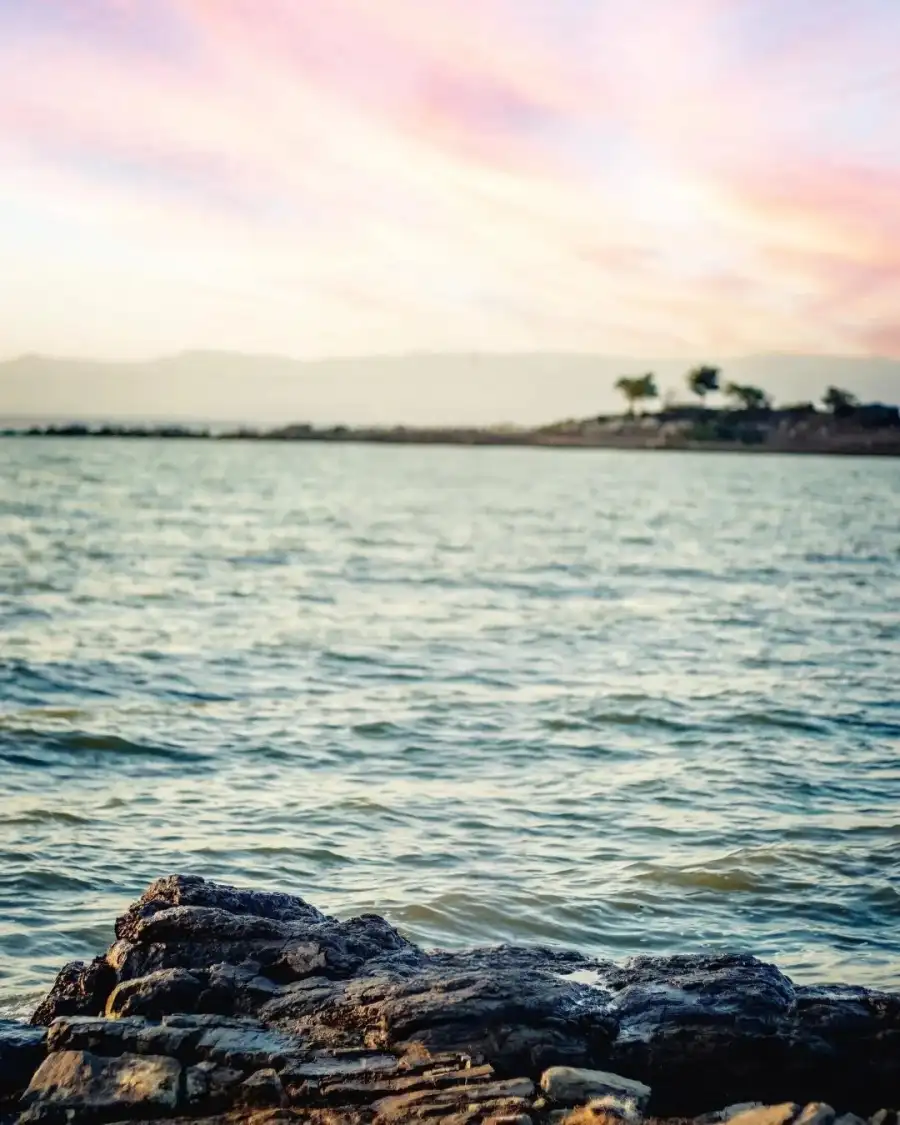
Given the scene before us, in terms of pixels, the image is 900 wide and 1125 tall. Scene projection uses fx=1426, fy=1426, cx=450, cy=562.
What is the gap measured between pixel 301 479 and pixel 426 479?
59.5ft

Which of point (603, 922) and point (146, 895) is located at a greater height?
point (146, 895)

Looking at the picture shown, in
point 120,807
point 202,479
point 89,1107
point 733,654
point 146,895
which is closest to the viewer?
point 89,1107

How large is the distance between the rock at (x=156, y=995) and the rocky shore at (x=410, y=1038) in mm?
13

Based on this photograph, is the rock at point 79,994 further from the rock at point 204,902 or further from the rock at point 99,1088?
the rock at point 99,1088

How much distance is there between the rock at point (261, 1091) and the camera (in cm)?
763

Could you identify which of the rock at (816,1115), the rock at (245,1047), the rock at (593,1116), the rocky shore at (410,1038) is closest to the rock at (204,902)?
the rocky shore at (410,1038)

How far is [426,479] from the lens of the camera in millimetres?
167875

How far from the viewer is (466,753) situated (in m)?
20.0

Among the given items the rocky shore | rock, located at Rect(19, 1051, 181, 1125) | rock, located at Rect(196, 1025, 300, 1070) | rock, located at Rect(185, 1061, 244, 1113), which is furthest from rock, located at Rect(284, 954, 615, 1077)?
rock, located at Rect(19, 1051, 181, 1125)

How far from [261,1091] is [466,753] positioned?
40.6 ft

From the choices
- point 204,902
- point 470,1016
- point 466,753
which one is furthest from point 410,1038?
point 466,753

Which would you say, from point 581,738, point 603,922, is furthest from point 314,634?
point 603,922

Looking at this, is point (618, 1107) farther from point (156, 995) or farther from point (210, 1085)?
point (156, 995)

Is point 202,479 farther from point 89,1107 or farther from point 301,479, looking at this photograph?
point 89,1107
